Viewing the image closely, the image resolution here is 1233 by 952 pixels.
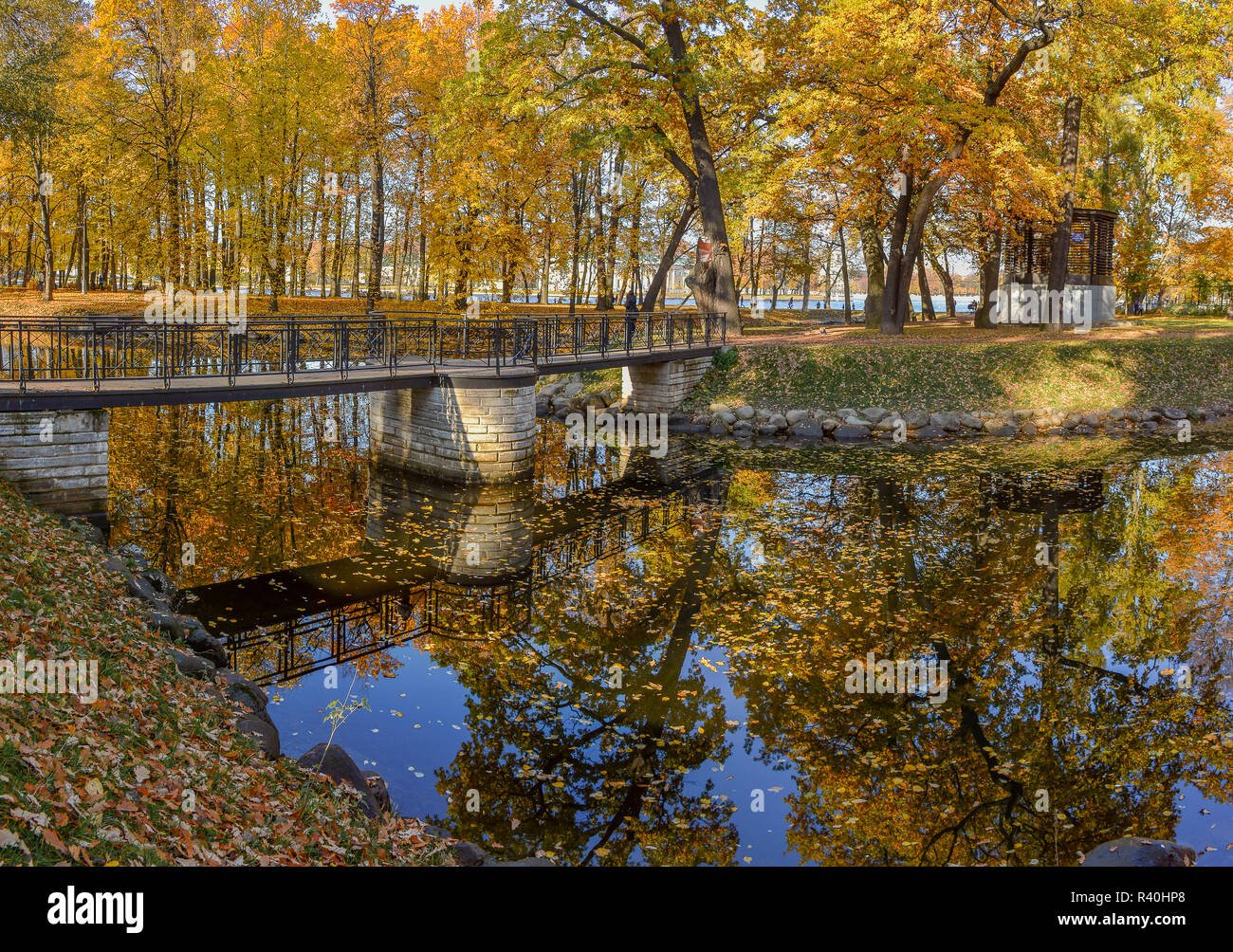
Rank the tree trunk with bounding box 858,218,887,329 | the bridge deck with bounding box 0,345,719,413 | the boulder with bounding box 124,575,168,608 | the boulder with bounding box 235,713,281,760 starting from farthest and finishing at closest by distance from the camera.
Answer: the tree trunk with bounding box 858,218,887,329, the bridge deck with bounding box 0,345,719,413, the boulder with bounding box 124,575,168,608, the boulder with bounding box 235,713,281,760

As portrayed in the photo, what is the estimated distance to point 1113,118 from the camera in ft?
140

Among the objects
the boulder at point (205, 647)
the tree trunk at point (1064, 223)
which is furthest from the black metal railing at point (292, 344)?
the tree trunk at point (1064, 223)

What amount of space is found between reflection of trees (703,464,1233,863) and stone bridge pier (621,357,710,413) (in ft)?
37.1

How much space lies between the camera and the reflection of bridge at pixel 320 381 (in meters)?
14.1

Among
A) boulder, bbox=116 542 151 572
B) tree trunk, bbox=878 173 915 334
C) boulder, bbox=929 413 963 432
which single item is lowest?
boulder, bbox=116 542 151 572

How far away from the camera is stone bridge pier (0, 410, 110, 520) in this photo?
13.7m

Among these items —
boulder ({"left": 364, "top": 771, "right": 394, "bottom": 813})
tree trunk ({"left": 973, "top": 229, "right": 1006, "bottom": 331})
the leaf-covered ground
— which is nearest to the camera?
the leaf-covered ground

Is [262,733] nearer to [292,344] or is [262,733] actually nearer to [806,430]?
[292,344]

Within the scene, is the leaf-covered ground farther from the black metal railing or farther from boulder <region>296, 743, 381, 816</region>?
the black metal railing

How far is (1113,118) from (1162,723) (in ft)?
137

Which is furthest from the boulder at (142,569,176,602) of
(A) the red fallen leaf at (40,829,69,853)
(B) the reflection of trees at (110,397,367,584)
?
(A) the red fallen leaf at (40,829,69,853)

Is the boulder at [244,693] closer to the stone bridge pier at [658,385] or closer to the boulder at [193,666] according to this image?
the boulder at [193,666]

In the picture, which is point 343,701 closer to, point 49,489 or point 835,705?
point 835,705
